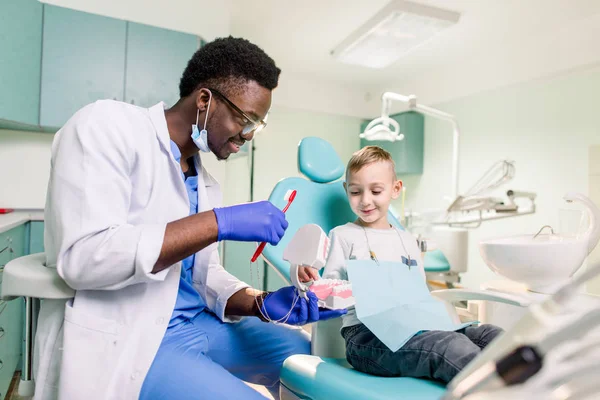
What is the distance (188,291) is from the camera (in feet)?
3.73

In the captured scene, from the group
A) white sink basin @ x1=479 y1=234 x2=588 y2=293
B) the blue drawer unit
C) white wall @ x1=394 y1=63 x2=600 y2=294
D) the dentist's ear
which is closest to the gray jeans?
white sink basin @ x1=479 y1=234 x2=588 y2=293

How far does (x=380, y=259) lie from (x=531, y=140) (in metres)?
2.87

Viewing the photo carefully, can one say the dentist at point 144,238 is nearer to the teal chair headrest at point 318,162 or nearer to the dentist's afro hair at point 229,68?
the dentist's afro hair at point 229,68

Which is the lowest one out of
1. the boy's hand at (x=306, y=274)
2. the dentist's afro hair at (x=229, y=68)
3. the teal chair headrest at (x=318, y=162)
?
the boy's hand at (x=306, y=274)

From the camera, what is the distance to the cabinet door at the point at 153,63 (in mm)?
2752

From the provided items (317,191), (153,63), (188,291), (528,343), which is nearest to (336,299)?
(188,291)

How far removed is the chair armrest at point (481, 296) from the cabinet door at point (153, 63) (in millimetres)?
2294

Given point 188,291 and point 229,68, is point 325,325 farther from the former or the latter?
point 229,68

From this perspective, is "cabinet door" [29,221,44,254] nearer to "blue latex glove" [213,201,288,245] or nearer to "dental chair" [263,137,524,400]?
"dental chair" [263,137,524,400]

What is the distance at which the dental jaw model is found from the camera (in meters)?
1.00

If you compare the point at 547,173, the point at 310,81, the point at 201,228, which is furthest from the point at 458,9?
the point at 201,228

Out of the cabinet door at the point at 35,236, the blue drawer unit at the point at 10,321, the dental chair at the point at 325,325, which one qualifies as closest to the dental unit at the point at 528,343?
the dental chair at the point at 325,325

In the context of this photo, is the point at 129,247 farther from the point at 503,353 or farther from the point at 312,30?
the point at 312,30

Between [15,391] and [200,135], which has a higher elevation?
[200,135]
